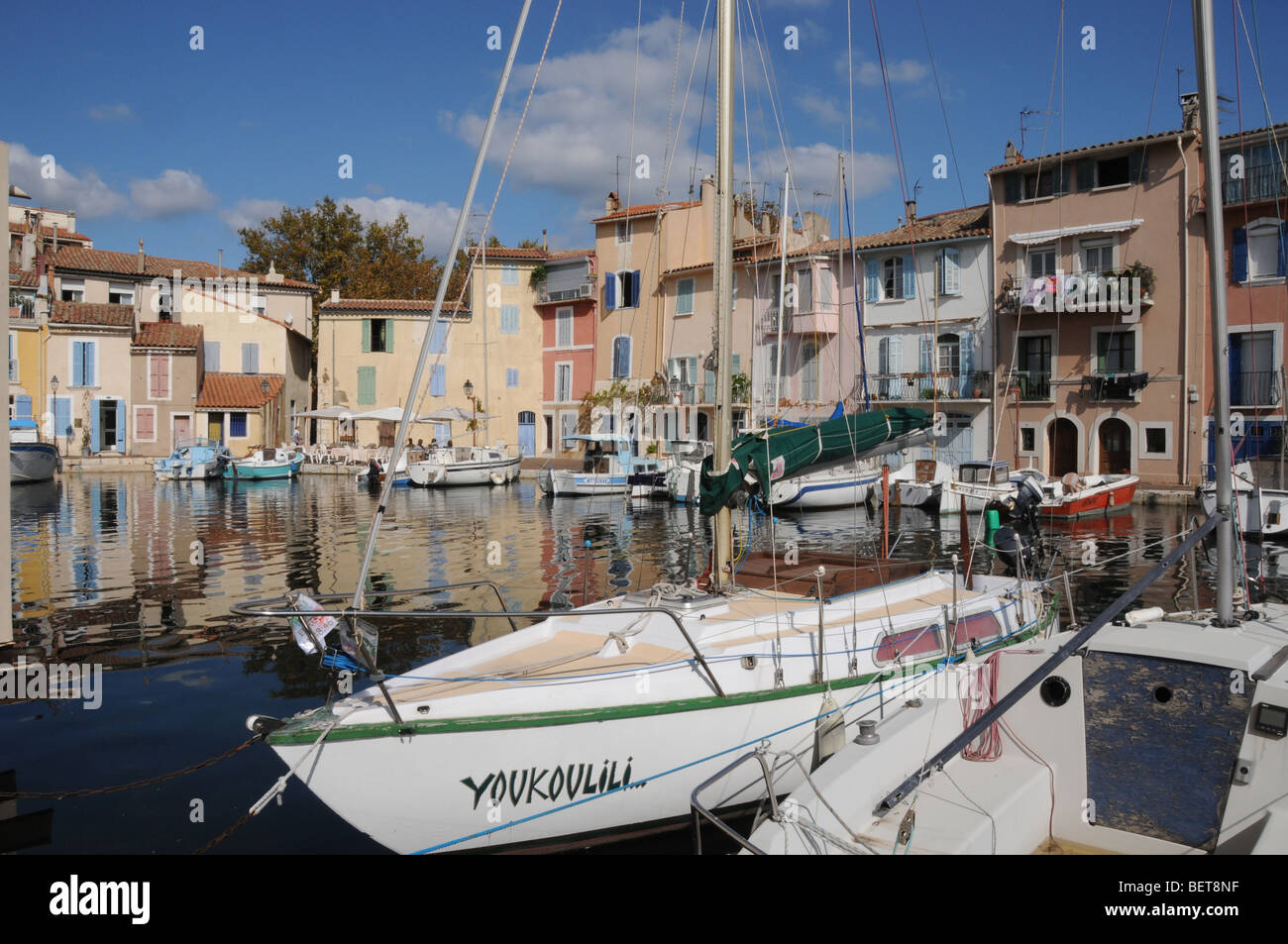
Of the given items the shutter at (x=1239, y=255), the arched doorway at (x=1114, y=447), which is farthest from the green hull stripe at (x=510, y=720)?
the arched doorway at (x=1114, y=447)

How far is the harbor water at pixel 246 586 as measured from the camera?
828cm

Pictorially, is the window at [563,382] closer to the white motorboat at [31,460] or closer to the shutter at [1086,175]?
the white motorboat at [31,460]

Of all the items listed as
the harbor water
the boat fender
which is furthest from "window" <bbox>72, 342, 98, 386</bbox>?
the boat fender

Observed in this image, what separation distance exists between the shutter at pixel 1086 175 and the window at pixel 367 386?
3645 centimetres

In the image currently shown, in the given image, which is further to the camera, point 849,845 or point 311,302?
point 311,302

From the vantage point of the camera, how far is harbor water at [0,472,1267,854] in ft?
27.2

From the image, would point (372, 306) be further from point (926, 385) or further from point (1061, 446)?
point (1061, 446)

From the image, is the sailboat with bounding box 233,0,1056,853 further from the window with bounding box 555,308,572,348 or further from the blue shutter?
the blue shutter
